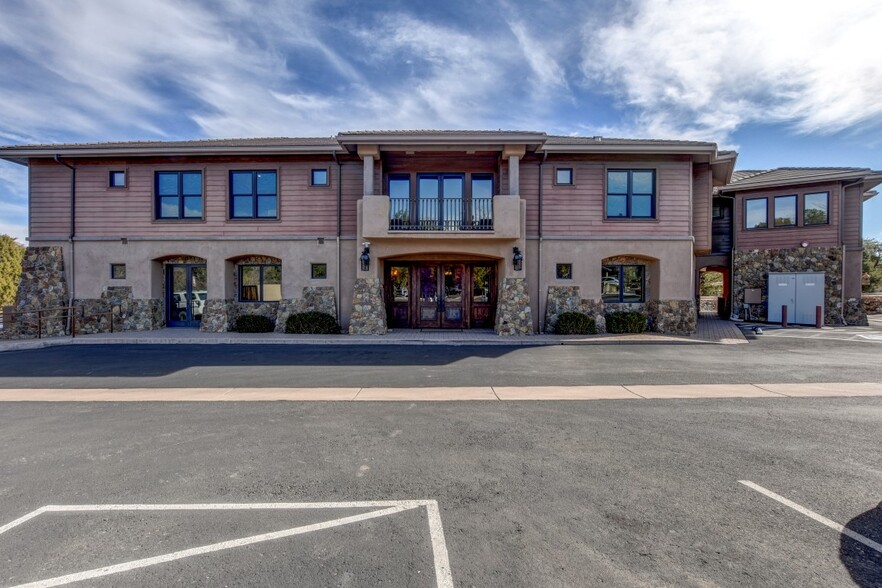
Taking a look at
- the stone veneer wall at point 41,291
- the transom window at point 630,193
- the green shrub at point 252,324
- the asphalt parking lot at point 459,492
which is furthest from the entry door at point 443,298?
the stone veneer wall at point 41,291

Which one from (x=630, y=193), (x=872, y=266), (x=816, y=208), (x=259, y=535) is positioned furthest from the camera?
(x=872, y=266)

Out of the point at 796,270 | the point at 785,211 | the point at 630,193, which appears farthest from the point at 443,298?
the point at 785,211

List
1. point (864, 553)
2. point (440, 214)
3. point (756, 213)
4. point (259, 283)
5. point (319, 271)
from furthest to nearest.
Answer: point (756, 213) → point (259, 283) → point (319, 271) → point (440, 214) → point (864, 553)

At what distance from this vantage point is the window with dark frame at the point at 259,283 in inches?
569

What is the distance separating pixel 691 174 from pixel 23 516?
17.6 meters

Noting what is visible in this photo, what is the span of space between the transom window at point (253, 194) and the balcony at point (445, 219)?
12.8 ft

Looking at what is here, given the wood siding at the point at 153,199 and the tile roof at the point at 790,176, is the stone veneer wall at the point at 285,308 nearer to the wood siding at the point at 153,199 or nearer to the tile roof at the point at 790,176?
the wood siding at the point at 153,199

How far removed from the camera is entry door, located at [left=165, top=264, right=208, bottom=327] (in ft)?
48.1

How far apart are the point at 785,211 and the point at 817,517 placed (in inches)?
767

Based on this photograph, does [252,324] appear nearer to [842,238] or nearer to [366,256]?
[366,256]

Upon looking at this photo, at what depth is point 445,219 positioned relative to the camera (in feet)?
44.2

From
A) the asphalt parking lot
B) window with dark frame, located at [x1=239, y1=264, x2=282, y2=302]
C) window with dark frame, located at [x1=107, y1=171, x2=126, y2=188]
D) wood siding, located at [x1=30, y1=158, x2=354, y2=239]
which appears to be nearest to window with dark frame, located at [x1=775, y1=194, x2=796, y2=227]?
the asphalt parking lot

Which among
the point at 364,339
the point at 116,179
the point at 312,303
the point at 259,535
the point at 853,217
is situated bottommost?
the point at 259,535

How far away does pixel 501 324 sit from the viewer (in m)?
13.1
